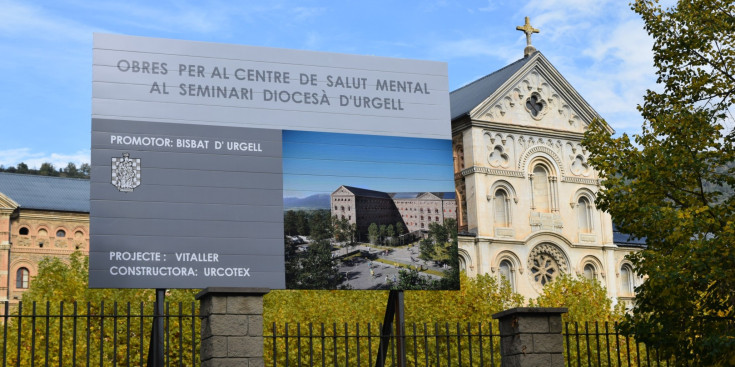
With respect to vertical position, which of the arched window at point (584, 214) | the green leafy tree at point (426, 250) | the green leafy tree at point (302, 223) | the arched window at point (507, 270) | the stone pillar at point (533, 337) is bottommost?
the stone pillar at point (533, 337)

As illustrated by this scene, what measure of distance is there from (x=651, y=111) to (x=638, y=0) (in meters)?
2.17

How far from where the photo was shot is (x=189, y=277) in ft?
51.2

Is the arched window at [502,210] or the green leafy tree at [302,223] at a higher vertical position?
the arched window at [502,210]

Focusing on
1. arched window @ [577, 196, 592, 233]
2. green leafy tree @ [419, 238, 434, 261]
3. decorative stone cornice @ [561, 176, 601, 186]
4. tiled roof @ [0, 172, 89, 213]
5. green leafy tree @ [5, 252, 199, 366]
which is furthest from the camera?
tiled roof @ [0, 172, 89, 213]

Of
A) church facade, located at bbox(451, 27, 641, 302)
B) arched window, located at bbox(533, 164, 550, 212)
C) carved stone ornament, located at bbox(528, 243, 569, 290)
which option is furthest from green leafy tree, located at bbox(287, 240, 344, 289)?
arched window, located at bbox(533, 164, 550, 212)

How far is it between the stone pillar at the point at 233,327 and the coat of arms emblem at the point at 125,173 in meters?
4.06

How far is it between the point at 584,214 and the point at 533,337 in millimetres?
36120

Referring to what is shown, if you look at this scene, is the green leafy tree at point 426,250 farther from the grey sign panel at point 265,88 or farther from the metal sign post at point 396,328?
the grey sign panel at point 265,88

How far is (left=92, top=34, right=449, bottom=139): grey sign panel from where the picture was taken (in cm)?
1614

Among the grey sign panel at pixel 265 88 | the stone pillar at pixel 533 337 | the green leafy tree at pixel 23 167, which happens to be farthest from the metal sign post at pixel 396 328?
the green leafy tree at pixel 23 167

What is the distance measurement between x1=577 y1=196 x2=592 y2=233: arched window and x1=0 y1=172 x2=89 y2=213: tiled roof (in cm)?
3388

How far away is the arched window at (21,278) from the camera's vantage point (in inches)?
2404

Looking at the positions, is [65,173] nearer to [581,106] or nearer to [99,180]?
[581,106]

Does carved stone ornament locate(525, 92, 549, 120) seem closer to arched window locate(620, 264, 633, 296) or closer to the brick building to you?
arched window locate(620, 264, 633, 296)
